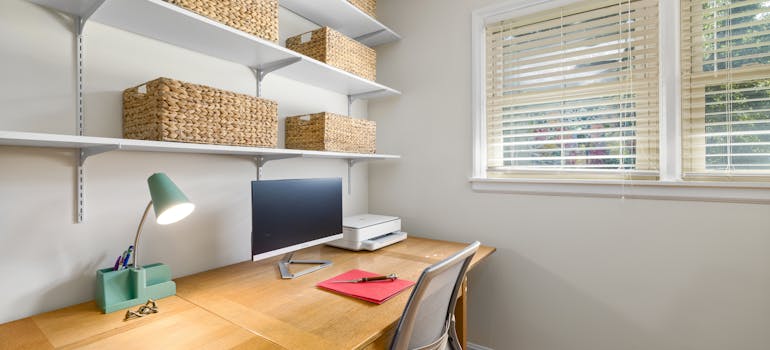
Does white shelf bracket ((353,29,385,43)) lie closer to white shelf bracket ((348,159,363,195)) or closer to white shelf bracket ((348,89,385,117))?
white shelf bracket ((348,89,385,117))

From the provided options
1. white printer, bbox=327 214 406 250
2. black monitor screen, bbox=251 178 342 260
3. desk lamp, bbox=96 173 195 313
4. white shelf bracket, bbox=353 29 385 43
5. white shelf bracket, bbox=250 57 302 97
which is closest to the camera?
desk lamp, bbox=96 173 195 313

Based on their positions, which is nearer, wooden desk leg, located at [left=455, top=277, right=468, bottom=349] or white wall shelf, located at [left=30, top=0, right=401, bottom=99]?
white wall shelf, located at [left=30, top=0, right=401, bottom=99]

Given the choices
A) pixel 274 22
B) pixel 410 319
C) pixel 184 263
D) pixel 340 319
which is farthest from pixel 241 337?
pixel 274 22

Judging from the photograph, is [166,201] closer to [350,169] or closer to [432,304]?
[432,304]

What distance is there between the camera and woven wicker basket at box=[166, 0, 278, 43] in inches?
48.6

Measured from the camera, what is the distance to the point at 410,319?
101cm

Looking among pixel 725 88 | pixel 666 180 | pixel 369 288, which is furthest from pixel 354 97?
pixel 725 88

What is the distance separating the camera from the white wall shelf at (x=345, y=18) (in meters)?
1.93

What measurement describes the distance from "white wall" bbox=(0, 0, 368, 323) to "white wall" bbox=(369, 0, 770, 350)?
1189mm

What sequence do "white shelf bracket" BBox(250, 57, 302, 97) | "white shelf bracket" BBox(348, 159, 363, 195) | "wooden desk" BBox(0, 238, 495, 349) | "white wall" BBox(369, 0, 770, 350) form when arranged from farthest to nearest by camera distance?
"white shelf bracket" BBox(348, 159, 363, 195) → "white shelf bracket" BBox(250, 57, 302, 97) → "white wall" BBox(369, 0, 770, 350) → "wooden desk" BBox(0, 238, 495, 349)

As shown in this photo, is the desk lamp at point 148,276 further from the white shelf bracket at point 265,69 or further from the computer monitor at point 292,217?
the white shelf bracket at point 265,69

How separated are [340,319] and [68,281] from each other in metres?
0.95

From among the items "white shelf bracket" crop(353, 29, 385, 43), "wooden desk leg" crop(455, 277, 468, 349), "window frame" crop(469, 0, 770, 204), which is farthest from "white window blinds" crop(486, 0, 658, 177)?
"wooden desk leg" crop(455, 277, 468, 349)

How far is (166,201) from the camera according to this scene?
3.44 feet
